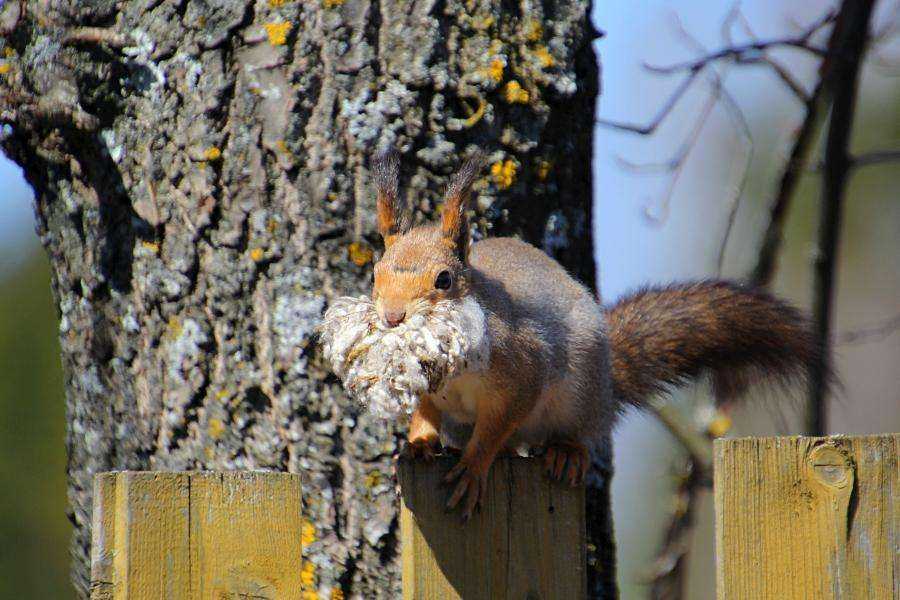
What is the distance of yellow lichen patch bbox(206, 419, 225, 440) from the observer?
173 centimetres

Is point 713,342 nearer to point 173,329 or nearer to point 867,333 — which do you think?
point 867,333

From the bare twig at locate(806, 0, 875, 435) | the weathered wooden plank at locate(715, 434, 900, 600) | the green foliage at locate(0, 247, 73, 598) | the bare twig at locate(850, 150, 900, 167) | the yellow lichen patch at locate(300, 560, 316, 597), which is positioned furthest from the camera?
the green foliage at locate(0, 247, 73, 598)

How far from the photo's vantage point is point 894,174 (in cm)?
422

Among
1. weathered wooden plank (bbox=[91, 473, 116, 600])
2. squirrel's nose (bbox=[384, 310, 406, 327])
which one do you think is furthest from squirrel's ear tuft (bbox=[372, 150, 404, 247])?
weathered wooden plank (bbox=[91, 473, 116, 600])

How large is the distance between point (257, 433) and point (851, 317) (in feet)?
10.8

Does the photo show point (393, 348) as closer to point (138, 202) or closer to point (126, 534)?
point (126, 534)

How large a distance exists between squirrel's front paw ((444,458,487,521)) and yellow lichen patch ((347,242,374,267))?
1.92 feet

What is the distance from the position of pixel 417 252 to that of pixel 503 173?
17.5 inches

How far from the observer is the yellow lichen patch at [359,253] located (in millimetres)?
1717

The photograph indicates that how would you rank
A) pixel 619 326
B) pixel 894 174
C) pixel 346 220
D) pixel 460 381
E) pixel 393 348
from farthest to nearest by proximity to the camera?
pixel 894 174, pixel 619 326, pixel 346 220, pixel 460 381, pixel 393 348

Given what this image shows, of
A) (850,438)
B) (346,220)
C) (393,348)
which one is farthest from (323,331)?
(850,438)

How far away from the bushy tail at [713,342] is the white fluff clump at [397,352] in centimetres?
80

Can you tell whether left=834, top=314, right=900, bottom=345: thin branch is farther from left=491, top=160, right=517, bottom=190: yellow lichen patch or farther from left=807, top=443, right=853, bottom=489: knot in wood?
left=807, top=443, right=853, bottom=489: knot in wood

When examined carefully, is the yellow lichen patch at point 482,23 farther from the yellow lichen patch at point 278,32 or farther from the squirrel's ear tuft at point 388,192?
the squirrel's ear tuft at point 388,192
